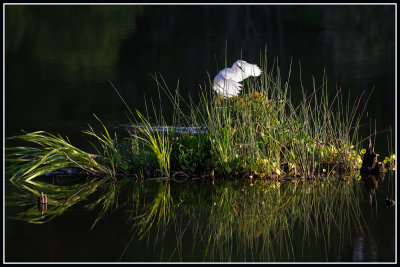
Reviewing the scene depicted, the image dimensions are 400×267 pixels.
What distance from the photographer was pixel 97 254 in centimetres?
517

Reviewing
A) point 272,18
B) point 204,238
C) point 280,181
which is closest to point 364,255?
point 204,238

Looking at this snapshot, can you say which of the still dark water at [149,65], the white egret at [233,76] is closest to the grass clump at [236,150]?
the white egret at [233,76]

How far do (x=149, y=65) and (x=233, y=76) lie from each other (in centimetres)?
1172

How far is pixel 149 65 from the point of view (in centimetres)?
1928

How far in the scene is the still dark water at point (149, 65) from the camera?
5.46 metres

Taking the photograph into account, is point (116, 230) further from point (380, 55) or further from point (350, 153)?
point (380, 55)

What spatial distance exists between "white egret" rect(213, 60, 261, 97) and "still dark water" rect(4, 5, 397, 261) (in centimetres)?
52

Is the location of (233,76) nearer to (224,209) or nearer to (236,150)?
(236,150)

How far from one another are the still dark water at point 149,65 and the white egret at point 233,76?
1.72 feet

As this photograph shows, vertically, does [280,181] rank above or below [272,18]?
below

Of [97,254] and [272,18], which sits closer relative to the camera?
[97,254]

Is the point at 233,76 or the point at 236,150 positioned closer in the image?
the point at 236,150

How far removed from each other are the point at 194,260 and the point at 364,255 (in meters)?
1.13

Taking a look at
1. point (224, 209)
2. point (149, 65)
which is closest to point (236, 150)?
point (224, 209)
